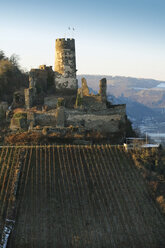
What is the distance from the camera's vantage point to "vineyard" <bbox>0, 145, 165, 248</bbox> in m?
20.4

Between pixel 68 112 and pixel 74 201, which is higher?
pixel 68 112

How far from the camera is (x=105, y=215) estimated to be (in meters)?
22.4

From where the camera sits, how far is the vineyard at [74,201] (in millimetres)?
20438

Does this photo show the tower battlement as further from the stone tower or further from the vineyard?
the vineyard

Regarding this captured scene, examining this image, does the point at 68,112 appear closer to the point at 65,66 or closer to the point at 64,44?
the point at 65,66

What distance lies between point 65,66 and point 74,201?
1732 cm

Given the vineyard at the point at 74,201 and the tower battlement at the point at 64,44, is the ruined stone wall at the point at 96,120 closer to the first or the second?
the vineyard at the point at 74,201

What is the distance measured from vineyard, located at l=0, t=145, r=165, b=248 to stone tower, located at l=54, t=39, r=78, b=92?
31.5 feet

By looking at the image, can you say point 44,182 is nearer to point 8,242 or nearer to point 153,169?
point 8,242

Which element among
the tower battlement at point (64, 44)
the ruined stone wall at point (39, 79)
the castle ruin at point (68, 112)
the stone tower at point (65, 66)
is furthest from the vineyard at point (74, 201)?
the tower battlement at point (64, 44)

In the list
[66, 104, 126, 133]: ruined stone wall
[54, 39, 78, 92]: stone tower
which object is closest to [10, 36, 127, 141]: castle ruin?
[66, 104, 126, 133]: ruined stone wall

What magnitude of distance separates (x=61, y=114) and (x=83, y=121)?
1981 millimetres

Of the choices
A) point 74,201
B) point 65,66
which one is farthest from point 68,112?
point 74,201

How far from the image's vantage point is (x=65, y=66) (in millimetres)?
37125
